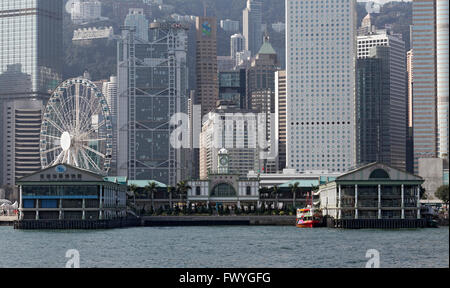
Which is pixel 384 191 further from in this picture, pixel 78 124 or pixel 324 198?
pixel 78 124

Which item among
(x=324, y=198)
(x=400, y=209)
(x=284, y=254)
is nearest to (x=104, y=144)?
(x=324, y=198)

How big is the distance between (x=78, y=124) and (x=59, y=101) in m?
11.5

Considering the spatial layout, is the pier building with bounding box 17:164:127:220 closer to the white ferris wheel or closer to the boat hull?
the white ferris wheel

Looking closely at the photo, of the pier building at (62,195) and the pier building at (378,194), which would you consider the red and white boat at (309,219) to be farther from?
the pier building at (62,195)

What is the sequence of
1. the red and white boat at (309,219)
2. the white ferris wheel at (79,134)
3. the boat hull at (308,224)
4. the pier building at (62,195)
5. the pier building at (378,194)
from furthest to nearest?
the white ferris wheel at (79,134), the red and white boat at (309,219), the boat hull at (308,224), the pier building at (62,195), the pier building at (378,194)

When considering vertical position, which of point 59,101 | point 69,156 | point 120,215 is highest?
point 59,101

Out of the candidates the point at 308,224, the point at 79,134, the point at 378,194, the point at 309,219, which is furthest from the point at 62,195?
the point at 378,194

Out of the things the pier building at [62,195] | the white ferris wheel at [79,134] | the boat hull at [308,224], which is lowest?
the boat hull at [308,224]

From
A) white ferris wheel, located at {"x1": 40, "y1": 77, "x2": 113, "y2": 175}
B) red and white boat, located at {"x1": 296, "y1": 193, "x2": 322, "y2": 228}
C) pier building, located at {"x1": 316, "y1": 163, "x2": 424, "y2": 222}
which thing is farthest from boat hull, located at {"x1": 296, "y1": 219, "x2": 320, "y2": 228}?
white ferris wheel, located at {"x1": 40, "y1": 77, "x2": 113, "y2": 175}

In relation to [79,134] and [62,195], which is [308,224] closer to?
[62,195]

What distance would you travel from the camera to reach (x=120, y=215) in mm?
194875

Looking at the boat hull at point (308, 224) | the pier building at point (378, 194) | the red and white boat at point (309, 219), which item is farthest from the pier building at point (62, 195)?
the pier building at point (378, 194)
